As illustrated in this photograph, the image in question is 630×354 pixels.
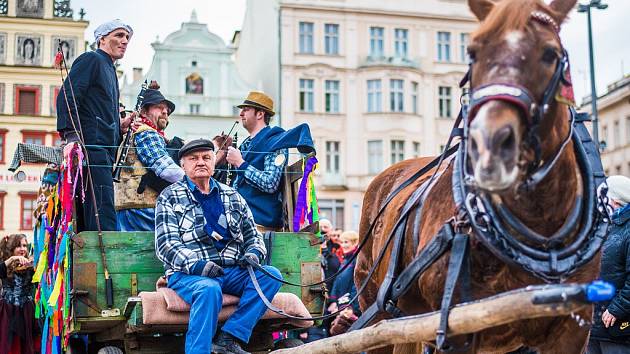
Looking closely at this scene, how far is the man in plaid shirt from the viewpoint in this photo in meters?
5.02

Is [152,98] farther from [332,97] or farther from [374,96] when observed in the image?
[374,96]

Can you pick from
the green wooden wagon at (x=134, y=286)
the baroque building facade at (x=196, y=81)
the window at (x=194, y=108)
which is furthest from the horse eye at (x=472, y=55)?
the window at (x=194, y=108)

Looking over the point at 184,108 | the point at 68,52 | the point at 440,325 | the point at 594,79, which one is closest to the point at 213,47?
the point at 184,108

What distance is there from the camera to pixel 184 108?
35156 millimetres

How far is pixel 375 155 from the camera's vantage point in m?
36.9

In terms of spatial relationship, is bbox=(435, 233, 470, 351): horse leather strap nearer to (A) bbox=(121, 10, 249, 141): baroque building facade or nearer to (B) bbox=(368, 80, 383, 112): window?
(A) bbox=(121, 10, 249, 141): baroque building facade

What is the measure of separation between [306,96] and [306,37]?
9.06 ft

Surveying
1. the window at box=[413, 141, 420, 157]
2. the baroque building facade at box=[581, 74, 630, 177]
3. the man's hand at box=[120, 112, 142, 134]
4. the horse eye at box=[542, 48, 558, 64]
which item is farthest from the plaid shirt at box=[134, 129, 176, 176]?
the baroque building facade at box=[581, 74, 630, 177]

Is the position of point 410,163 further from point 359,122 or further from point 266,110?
point 359,122

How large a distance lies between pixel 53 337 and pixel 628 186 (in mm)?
4443

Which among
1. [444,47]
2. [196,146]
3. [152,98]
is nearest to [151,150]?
[152,98]

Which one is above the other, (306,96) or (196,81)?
(196,81)

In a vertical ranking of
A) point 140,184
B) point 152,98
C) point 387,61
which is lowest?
point 140,184

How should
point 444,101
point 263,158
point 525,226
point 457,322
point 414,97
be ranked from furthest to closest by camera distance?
point 444,101
point 414,97
point 263,158
point 525,226
point 457,322
